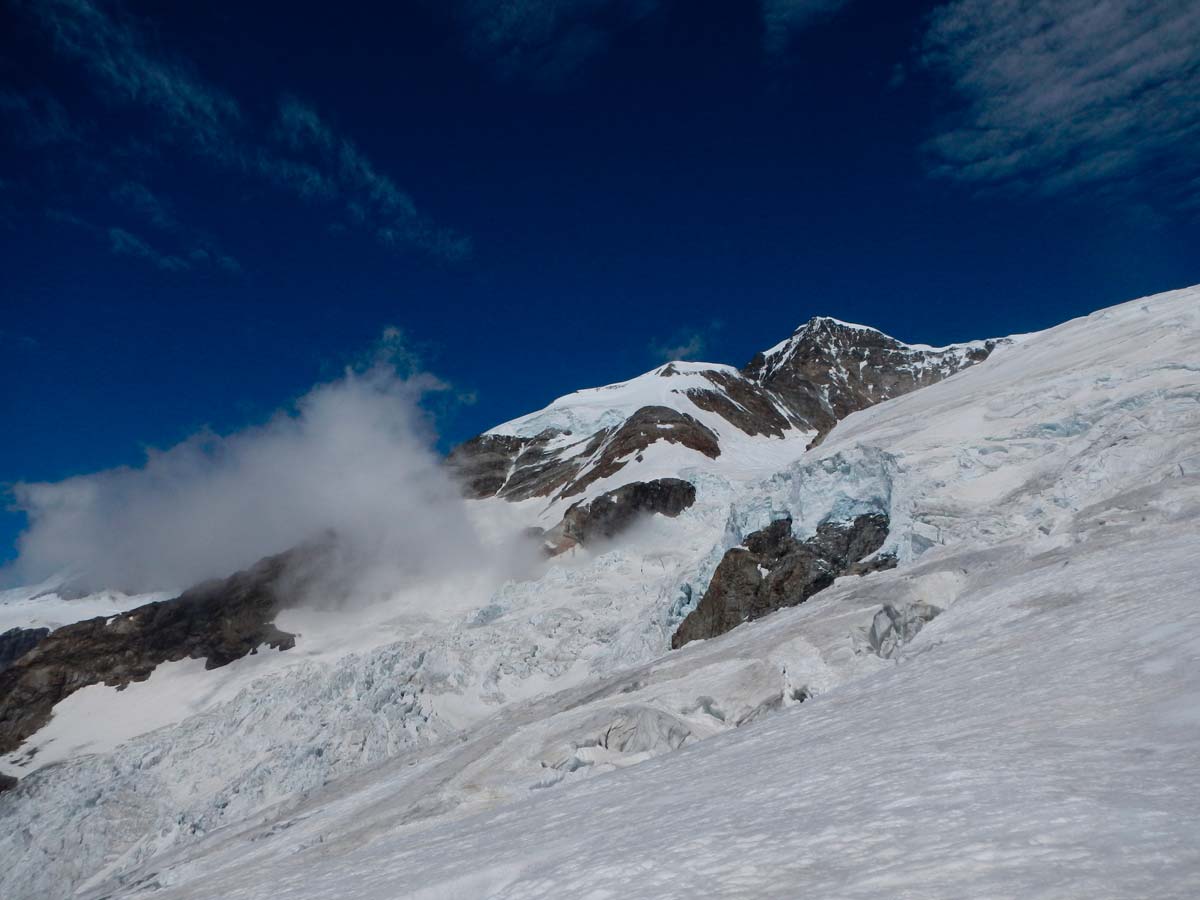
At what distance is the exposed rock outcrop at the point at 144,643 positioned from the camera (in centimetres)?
5638

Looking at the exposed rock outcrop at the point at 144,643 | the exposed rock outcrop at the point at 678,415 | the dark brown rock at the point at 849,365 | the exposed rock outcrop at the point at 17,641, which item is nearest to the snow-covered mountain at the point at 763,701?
the exposed rock outcrop at the point at 144,643

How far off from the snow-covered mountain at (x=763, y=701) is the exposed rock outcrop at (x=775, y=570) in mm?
137

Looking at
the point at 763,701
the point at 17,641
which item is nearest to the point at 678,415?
the point at 763,701

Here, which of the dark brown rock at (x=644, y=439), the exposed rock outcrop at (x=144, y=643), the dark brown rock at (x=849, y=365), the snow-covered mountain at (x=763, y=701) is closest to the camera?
the snow-covered mountain at (x=763, y=701)

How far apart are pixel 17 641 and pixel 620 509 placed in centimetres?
8199

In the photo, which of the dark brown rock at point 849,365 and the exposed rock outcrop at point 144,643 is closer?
the exposed rock outcrop at point 144,643

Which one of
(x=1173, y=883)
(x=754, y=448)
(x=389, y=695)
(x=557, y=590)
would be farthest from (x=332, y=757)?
(x=754, y=448)

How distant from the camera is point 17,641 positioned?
300ft

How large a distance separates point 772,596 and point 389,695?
19742 mm

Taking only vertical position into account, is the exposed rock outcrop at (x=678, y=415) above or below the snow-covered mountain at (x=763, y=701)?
above

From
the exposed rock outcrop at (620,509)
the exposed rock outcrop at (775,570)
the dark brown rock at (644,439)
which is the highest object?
the dark brown rock at (644,439)

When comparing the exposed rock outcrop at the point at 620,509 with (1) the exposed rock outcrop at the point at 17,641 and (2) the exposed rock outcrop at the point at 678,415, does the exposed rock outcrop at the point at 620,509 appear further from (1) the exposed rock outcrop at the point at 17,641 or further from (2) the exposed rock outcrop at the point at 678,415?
(1) the exposed rock outcrop at the point at 17,641

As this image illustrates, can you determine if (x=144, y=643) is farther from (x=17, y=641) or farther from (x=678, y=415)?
(x=678, y=415)

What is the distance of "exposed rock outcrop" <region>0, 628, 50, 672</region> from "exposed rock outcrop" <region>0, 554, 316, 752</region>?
37.6 metres
